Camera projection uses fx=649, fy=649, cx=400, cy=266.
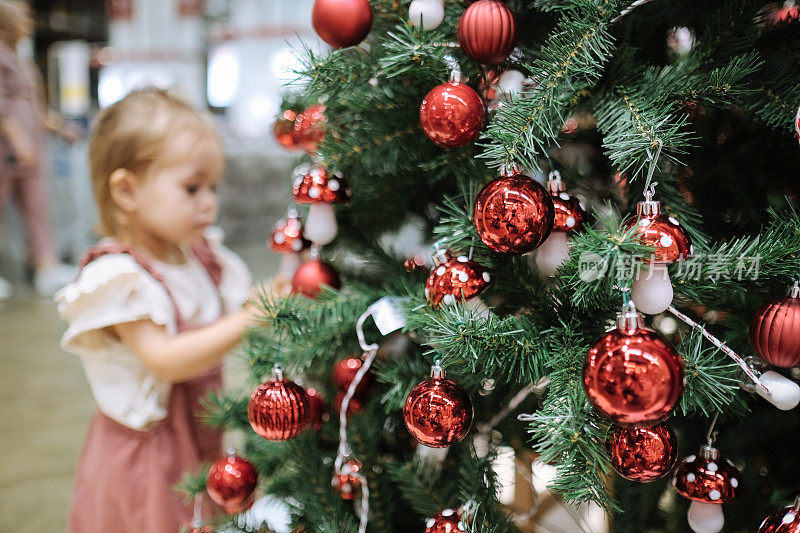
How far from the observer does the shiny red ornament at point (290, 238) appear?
0.68 meters

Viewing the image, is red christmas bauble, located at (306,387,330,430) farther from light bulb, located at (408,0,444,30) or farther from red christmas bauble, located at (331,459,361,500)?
light bulb, located at (408,0,444,30)

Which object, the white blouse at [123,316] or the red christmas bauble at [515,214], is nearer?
the red christmas bauble at [515,214]

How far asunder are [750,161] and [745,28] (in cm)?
15

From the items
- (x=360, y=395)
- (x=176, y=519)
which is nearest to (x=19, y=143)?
(x=176, y=519)

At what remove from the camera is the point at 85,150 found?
118 inches

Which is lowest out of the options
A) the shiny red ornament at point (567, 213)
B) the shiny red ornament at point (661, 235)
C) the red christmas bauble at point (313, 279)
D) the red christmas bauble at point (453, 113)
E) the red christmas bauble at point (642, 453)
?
the red christmas bauble at point (313, 279)

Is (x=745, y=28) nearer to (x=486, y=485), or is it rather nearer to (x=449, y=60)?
(x=449, y=60)

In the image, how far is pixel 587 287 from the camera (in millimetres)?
392

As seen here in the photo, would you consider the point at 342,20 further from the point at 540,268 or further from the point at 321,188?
the point at 540,268

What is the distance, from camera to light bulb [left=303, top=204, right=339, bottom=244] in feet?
2.02

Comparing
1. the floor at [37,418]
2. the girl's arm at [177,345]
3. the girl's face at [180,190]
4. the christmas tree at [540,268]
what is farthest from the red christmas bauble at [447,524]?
the floor at [37,418]

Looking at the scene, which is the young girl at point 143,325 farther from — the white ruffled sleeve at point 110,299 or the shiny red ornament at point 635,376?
the shiny red ornament at point 635,376

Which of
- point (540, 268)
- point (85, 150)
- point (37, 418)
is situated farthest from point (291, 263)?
point (85, 150)

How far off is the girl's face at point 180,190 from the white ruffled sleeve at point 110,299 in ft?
0.22
